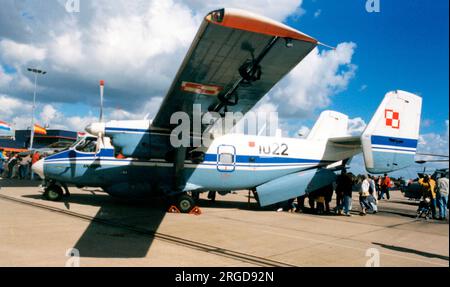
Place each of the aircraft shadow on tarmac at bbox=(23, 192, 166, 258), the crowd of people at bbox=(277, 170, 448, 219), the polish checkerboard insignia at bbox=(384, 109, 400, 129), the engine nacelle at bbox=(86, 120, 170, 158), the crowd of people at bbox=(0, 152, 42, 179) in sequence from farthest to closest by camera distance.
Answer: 1. the crowd of people at bbox=(0, 152, 42, 179)
2. the crowd of people at bbox=(277, 170, 448, 219)
3. the polish checkerboard insignia at bbox=(384, 109, 400, 129)
4. the engine nacelle at bbox=(86, 120, 170, 158)
5. the aircraft shadow on tarmac at bbox=(23, 192, 166, 258)

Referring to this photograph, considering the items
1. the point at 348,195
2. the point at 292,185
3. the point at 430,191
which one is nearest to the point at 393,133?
the point at 348,195

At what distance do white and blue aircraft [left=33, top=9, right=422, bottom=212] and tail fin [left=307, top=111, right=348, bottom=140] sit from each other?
5 cm

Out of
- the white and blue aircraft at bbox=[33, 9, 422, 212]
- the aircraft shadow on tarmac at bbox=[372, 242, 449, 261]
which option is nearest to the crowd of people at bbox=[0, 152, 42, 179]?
the white and blue aircraft at bbox=[33, 9, 422, 212]

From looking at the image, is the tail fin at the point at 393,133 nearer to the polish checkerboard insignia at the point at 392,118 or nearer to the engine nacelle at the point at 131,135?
the polish checkerboard insignia at the point at 392,118

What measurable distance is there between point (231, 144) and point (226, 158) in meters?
0.64

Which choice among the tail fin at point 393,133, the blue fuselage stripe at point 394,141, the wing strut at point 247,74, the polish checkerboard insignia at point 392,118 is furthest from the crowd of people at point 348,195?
the wing strut at point 247,74

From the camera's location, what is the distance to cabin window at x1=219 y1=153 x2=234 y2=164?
13.3 meters

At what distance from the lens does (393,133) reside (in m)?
11.5

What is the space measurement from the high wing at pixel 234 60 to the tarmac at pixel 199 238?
3435 millimetres

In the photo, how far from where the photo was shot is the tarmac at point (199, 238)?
244 inches

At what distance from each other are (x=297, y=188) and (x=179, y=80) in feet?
27.0

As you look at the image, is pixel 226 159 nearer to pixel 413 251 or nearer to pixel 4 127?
pixel 413 251

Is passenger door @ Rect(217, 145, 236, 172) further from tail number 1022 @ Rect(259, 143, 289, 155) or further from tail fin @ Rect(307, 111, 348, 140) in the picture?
tail fin @ Rect(307, 111, 348, 140)

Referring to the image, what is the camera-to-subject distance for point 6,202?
12.5 m
